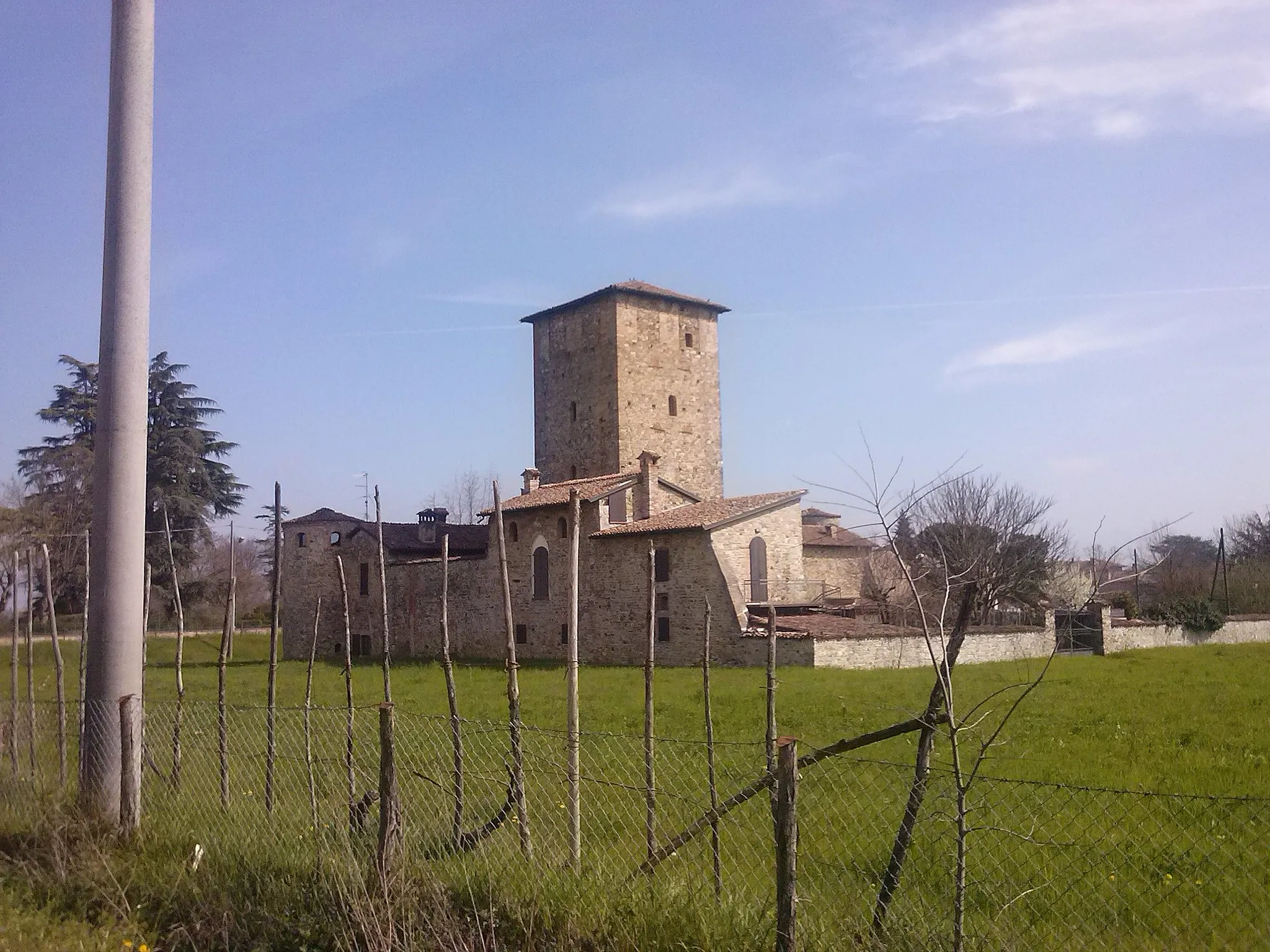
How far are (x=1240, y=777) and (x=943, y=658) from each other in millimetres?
7313

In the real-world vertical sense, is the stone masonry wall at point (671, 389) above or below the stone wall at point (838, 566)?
above

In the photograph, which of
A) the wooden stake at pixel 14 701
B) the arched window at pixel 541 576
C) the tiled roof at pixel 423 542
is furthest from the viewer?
the tiled roof at pixel 423 542

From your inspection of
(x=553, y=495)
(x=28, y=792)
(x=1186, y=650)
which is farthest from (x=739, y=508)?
(x=28, y=792)

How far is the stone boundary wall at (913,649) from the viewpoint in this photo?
76.3 feet

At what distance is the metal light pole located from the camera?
597 cm

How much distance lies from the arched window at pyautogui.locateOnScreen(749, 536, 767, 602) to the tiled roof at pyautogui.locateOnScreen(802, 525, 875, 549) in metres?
8.00

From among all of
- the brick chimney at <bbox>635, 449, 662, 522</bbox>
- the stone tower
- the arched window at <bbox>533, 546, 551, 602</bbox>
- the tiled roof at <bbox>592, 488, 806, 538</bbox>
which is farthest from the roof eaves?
the stone tower

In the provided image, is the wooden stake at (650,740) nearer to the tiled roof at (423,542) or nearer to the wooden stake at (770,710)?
the wooden stake at (770,710)

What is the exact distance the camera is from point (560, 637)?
29078 mm

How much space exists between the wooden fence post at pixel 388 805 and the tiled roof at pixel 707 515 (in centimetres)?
2220

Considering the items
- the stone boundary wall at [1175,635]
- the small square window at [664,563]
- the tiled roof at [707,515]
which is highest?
the tiled roof at [707,515]

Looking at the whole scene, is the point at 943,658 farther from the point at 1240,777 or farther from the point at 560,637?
the point at 560,637

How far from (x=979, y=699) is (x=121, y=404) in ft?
38.8

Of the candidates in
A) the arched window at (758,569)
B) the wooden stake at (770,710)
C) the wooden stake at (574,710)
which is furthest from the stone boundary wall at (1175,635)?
the wooden stake at (574,710)
